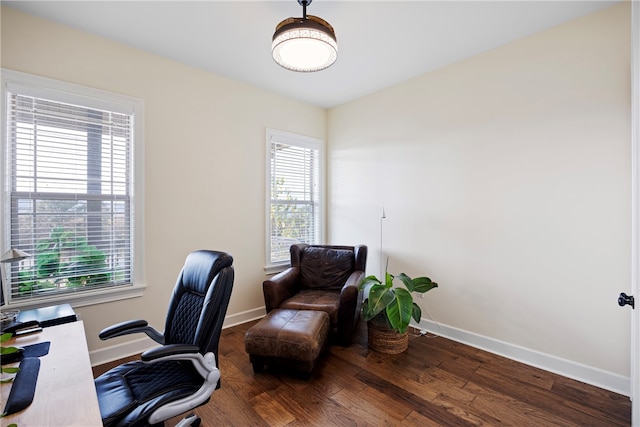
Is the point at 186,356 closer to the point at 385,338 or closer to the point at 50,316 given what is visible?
the point at 50,316

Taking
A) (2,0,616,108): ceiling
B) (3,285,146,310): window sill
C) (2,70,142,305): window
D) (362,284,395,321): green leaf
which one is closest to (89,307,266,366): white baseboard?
(3,285,146,310): window sill

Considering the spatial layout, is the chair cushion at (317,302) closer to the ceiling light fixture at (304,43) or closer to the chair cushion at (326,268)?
the chair cushion at (326,268)

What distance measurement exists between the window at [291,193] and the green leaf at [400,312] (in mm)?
1655

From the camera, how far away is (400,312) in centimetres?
241

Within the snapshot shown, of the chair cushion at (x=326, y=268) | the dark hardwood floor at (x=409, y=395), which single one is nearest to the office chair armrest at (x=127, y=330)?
the dark hardwood floor at (x=409, y=395)

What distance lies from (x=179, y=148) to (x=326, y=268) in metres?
1.99

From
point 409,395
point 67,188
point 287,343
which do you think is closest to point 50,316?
point 67,188

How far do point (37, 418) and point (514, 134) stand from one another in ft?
10.8

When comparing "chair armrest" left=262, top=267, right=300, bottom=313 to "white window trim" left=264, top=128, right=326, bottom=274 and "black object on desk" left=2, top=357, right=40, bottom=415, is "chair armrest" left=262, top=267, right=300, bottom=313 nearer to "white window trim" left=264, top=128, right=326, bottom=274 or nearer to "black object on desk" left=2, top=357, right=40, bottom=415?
"white window trim" left=264, top=128, right=326, bottom=274

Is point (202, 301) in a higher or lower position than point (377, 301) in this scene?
higher

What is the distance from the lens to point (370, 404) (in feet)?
6.29

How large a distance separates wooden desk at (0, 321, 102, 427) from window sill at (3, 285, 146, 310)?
2.96ft

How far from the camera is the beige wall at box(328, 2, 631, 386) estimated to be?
6.79 ft

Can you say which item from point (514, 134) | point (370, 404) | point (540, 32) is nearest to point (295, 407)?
point (370, 404)
